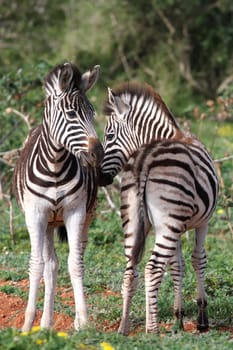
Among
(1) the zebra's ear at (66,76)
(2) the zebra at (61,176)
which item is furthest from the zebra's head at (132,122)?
(1) the zebra's ear at (66,76)

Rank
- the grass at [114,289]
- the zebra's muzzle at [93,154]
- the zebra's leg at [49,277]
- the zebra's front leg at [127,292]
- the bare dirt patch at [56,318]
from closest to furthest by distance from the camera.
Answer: the grass at [114,289] → the zebra's muzzle at [93,154] → the zebra's front leg at [127,292] → the zebra's leg at [49,277] → the bare dirt patch at [56,318]

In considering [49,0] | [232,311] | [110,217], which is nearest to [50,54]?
[49,0]

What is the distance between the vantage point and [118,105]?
310 inches

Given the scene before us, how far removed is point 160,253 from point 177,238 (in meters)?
0.19

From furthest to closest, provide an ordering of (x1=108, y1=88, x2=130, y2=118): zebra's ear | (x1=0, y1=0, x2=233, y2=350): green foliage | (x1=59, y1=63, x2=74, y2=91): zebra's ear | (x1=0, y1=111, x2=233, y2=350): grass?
(x1=0, y1=0, x2=233, y2=350): green foliage, (x1=108, y1=88, x2=130, y2=118): zebra's ear, (x1=59, y1=63, x2=74, y2=91): zebra's ear, (x1=0, y1=111, x2=233, y2=350): grass

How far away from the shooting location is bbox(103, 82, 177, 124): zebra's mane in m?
7.87

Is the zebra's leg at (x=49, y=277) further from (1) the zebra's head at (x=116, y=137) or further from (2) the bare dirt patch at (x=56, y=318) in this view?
(1) the zebra's head at (x=116, y=137)

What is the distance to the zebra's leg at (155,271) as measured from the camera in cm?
704

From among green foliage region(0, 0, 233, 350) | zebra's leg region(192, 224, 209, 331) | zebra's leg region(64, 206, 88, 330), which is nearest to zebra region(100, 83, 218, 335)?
zebra's leg region(192, 224, 209, 331)

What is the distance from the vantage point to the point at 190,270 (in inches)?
373

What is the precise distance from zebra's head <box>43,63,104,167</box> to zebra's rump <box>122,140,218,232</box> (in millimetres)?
469

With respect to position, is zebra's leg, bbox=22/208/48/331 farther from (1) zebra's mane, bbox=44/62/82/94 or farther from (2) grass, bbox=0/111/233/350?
(1) zebra's mane, bbox=44/62/82/94

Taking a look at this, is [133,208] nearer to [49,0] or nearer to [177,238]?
[177,238]

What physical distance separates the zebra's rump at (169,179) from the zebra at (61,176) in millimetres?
401
